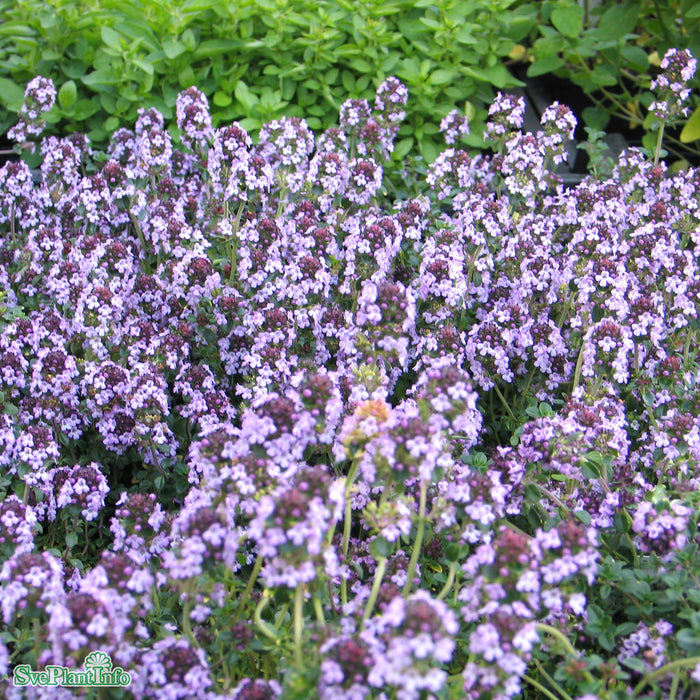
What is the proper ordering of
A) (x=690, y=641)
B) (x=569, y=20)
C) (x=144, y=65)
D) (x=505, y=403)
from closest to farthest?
1. (x=690, y=641)
2. (x=505, y=403)
3. (x=144, y=65)
4. (x=569, y=20)

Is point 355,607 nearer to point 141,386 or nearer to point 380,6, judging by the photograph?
point 141,386

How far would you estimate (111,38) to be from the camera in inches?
157

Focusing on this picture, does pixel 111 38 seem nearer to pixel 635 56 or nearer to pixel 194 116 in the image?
pixel 194 116

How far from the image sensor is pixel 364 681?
5.20 ft

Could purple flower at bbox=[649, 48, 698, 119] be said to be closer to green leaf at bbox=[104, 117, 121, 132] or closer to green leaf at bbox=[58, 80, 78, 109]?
green leaf at bbox=[104, 117, 121, 132]

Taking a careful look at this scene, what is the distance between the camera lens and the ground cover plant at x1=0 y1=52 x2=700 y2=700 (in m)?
1.74

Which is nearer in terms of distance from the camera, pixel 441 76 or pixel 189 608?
pixel 189 608

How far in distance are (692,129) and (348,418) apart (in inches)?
132

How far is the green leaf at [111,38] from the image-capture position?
3.97 metres

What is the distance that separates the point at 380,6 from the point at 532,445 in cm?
281

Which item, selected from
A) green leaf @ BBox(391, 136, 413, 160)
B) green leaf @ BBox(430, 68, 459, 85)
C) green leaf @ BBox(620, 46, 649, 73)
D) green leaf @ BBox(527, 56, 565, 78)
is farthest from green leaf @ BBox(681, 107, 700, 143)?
green leaf @ BBox(391, 136, 413, 160)

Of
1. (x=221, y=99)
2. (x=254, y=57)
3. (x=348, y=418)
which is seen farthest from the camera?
(x=254, y=57)

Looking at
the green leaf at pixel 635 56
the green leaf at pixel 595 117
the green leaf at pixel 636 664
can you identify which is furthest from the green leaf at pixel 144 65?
the green leaf at pixel 636 664

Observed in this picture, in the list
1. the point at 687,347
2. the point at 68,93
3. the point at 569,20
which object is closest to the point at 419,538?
the point at 687,347
